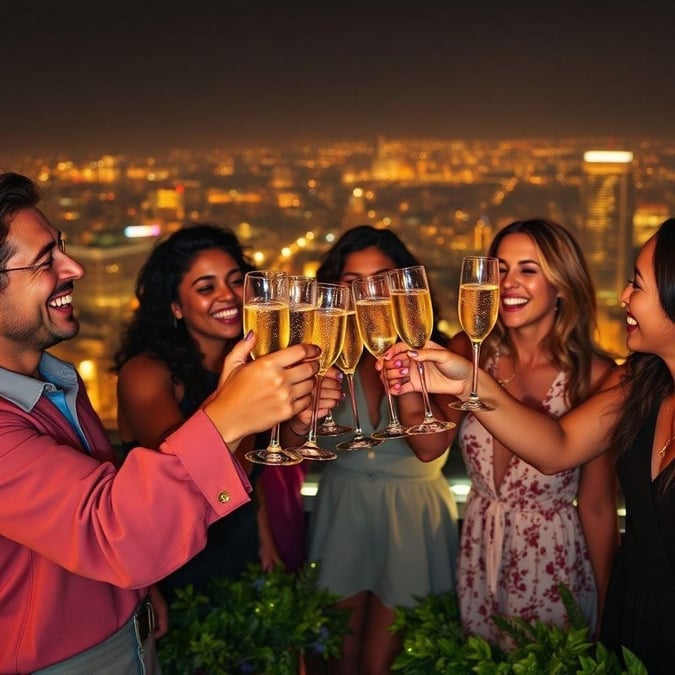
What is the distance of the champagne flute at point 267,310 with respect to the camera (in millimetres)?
1403

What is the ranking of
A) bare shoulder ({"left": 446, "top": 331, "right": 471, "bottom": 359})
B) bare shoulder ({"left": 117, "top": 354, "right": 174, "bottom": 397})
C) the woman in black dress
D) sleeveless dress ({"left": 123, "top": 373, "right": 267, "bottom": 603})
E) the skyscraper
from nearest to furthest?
1. the woman in black dress
2. sleeveless dress ({"left": 123, "top": 373, "right": 267, "bottom": 603})
3. bare shoulder ({"left": 117, "top": 354, "right": 174, "bottom": 397})
4. bare shoulder ({"left": 446, "top": 331, "right": 471, "bottom": 359})
5. the skyscraper

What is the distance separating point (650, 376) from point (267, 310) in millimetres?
1227

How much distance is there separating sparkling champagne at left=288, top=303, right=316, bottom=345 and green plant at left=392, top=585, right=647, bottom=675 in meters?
0.74

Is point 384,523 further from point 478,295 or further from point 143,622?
point 478,295

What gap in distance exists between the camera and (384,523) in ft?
10.1

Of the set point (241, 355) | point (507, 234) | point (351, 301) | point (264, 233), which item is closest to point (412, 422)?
point (507, 234)

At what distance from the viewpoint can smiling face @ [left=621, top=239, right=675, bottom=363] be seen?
6.89ft

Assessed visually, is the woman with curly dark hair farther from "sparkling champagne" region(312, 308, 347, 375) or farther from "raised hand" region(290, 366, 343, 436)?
"sparkling champagne" region(312, 308, 347, 375)

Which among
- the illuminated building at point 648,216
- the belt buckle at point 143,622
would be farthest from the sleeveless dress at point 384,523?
the illuminated building at point 648,216

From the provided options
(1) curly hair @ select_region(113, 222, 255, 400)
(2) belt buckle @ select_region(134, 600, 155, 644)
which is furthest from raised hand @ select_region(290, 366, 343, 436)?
(1) curly hair @ select_region(113, 222, 255, 400)

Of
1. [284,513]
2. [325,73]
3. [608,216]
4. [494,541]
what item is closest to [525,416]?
[494,541]

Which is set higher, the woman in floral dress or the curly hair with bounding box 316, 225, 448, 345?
the curly hair with bounding box 316, 225, 448, 345

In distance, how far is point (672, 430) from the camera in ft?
7.14

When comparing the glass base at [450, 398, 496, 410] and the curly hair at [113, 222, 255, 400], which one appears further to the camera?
the curly hair at [113, 222, 255, 400]
